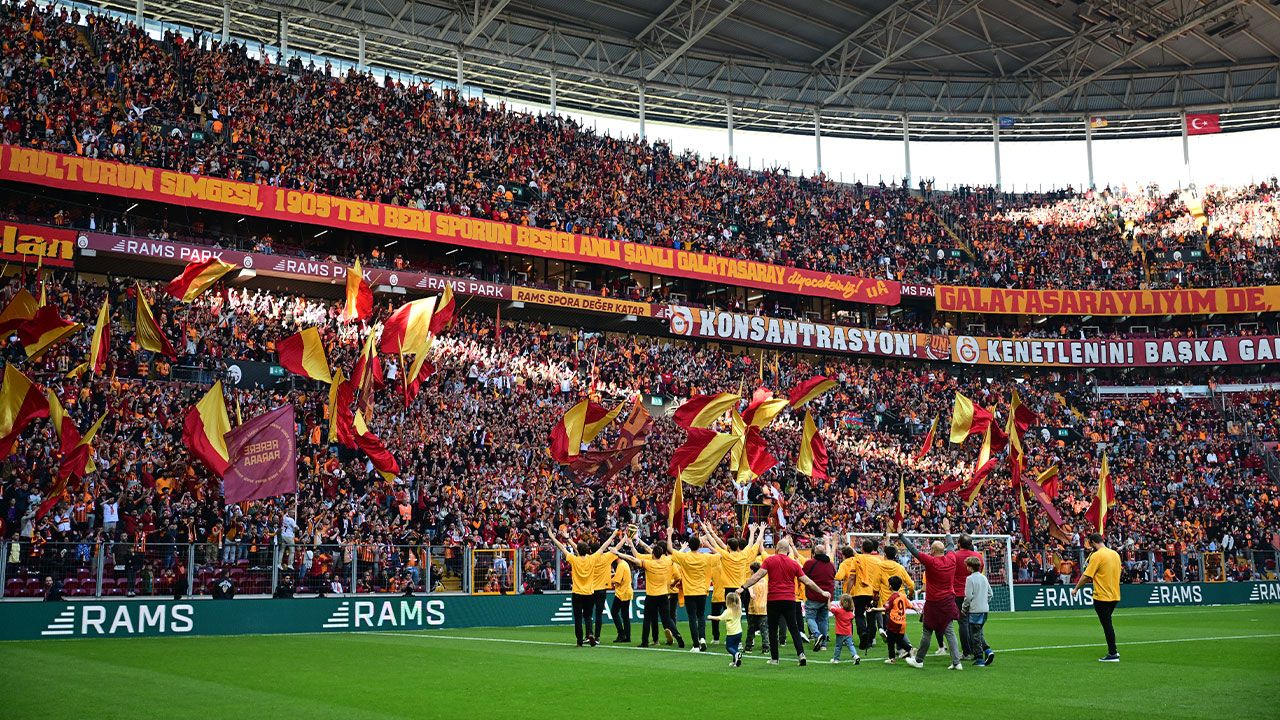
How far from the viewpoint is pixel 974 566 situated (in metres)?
17.3

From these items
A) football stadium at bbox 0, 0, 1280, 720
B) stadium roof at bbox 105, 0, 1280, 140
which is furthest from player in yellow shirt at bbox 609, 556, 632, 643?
stadium roof at bbox 105, 0, 1280, 140

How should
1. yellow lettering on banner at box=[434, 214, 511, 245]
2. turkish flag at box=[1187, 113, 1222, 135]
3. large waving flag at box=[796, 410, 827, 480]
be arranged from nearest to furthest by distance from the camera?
large waving flag at box=[796, 410, 827, 480] < yellow lettering on banner at box=[434, 214, 511, 245] < turkish flag at box=[1187, 113, 1222, 135]

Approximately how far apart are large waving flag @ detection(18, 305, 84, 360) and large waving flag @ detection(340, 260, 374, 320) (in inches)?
235

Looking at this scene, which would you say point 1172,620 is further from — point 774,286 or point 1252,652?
point 774,286

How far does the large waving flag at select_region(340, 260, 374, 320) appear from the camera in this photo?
2669cm

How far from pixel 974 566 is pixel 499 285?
1239 inches

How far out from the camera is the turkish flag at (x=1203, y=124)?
68.0 metres

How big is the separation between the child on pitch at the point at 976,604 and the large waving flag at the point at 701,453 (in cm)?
1195

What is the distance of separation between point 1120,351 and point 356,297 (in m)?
46.8

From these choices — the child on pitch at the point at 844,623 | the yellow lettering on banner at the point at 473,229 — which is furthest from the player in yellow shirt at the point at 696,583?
the yellow lettering on banner at the point at 473,229

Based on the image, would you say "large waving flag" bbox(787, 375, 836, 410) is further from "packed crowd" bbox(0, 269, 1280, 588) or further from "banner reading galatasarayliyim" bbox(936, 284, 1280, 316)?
"banner reading galatasarayliyim" bbox(936, 284, 1280, 316)

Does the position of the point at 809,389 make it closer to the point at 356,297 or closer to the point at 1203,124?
the point at 356,297

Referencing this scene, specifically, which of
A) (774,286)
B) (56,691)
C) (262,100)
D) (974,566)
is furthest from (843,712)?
(774,286)

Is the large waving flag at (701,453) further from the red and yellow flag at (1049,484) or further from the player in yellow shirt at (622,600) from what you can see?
the red and yellow flag at (1049,484)
